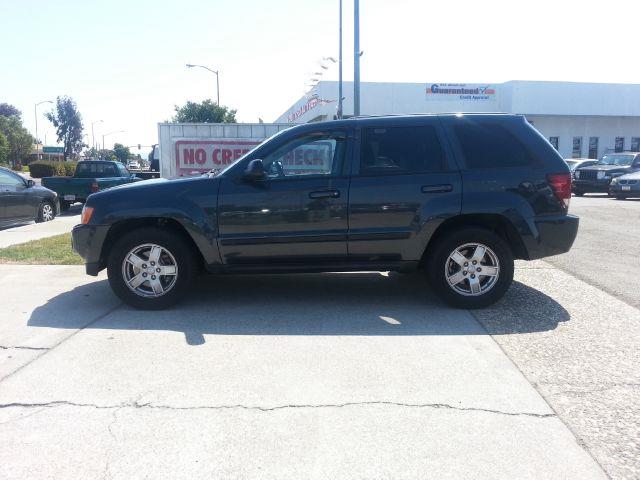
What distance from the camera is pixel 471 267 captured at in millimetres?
5445

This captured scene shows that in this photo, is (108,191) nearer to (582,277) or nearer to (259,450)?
(259,450)

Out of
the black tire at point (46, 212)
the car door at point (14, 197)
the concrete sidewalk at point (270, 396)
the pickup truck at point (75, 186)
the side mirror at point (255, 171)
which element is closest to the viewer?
the concrete sidewalk at point (270, 396)

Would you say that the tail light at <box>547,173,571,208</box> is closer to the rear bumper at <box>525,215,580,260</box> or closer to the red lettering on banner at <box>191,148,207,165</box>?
the rear bumper at <box>525,215,580,260</box>

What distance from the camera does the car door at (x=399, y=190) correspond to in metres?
5.30

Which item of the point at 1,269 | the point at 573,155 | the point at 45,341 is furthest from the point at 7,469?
the point at 573,155

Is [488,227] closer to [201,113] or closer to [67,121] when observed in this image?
[201,113]

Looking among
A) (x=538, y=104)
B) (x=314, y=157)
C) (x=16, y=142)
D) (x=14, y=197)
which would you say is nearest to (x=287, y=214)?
(x=314, y=157)

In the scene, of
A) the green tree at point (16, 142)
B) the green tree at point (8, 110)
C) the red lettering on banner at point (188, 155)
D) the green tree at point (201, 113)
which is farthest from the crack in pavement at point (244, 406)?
the green tree at point (8, 110)

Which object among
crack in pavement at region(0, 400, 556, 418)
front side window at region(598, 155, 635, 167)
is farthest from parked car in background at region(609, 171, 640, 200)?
crack in pavement at region(0, 400, 556, 418)

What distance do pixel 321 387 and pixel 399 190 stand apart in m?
2.34

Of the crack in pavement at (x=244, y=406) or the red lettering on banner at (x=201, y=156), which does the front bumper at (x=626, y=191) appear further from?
the crack in pavement at (x=244, y=406)

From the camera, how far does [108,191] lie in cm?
555

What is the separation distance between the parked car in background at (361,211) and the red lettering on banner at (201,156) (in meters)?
6.96

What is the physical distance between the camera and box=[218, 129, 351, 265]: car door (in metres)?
5.31
